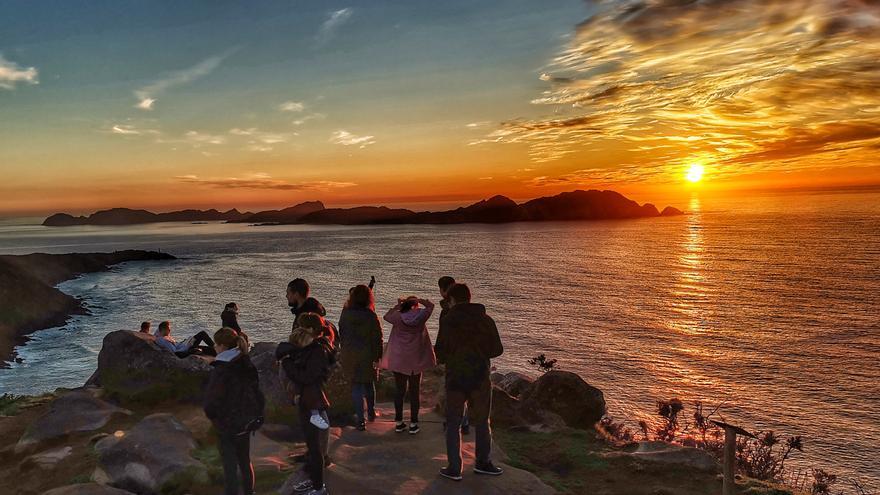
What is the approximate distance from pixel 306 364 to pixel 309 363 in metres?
0.04

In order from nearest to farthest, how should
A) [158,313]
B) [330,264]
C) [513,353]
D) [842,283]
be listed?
[513,353], [158,313], [842,283], [330,264]

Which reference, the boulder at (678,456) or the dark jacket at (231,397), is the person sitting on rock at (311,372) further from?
the boulder at (678,456)

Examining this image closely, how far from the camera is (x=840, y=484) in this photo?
1855 centimetres

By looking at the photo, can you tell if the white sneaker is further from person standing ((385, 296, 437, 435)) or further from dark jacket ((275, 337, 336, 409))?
person standing ((385, 296, 437, 435))

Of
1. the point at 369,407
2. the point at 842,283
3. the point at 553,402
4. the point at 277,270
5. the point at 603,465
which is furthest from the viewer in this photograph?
the point at 277,270

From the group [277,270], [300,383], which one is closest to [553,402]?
[300,383]

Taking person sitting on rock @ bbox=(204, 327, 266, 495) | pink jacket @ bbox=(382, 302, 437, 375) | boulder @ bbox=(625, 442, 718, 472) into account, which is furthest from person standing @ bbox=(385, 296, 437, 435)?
boulder @ bbox=(625, 442, 718, 472)

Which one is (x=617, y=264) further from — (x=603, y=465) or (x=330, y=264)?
(x=603, y=465)

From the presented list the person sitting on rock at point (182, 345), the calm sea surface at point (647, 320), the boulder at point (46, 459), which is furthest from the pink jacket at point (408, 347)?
the calm sea surface at point (647, 320)

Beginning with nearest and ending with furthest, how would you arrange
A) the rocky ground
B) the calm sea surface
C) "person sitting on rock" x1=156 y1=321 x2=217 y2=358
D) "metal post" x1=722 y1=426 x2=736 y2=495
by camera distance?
"metal post" x1=722 y1=426 x2=736 y2=495
the rocky ground
"person sitting on rock" x1=156 y1=321 x2=217 y2=358
the calm sea surface

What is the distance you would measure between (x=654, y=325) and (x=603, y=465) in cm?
4437

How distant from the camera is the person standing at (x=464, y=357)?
722cm

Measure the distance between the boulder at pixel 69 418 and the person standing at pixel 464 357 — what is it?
8637 mm

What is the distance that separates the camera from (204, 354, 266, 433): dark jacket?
21.3ft
